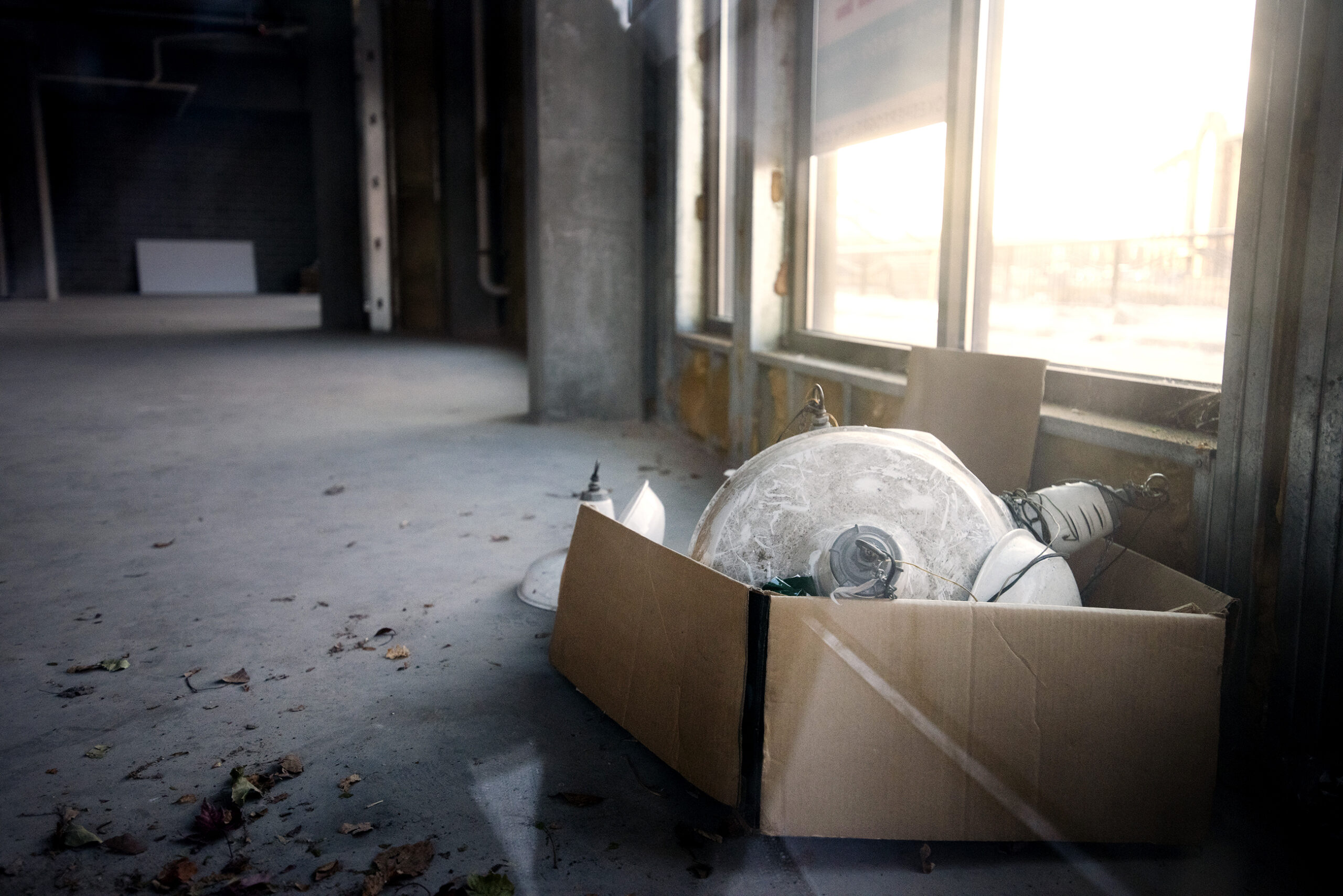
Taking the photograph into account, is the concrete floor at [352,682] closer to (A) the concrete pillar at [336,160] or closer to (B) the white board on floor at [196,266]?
(A) the concrete pillar at [336,160]

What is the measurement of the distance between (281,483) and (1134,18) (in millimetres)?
4076

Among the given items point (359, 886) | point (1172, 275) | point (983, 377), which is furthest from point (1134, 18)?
point (359, 886)

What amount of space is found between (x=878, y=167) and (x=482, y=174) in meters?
9.23

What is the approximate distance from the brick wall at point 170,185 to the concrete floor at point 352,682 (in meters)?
17.5

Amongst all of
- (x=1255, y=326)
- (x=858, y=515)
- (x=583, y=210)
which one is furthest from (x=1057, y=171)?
(x=583, y=210)

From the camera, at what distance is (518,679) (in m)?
2.51

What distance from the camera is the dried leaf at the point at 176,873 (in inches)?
65.0

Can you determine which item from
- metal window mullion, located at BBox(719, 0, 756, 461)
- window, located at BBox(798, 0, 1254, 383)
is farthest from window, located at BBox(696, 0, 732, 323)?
window, located at BBox(798, 0, 1254, 383)

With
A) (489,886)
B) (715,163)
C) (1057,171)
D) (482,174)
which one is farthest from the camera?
(482,174)

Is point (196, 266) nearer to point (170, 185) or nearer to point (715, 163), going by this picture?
point (170, 185)

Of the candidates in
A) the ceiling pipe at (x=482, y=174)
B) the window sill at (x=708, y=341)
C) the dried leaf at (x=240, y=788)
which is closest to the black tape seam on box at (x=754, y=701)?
the dried leaf at (x=240, y=788)

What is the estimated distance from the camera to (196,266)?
21344 mm

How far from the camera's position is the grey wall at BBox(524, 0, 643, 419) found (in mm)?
6008

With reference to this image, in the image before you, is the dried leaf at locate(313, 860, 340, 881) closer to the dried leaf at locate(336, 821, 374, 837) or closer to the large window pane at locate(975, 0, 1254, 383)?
the dried leaf at locate(336, 821, 374, 837)
